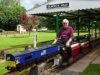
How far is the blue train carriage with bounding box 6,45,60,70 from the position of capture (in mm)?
7434

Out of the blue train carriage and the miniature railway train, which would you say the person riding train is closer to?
the miniature railway train

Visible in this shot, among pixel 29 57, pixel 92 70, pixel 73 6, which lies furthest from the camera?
pixel 73 6

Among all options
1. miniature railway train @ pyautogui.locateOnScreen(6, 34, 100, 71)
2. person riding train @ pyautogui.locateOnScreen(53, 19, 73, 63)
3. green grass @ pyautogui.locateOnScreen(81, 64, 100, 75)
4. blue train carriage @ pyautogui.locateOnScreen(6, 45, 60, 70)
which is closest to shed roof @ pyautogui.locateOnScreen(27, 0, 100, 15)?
green grass @ pyautogui.locateOnScreen(81, 64, 100, 75)

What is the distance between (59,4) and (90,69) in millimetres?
6668

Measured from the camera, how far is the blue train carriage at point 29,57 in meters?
7.43

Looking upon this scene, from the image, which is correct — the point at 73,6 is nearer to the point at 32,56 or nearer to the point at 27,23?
the point at 32,56

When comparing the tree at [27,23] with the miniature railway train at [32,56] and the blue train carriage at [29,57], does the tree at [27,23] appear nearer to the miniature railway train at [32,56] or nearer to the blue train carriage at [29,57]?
the miniature railway train at [32,56]

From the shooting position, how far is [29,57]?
8.28 m

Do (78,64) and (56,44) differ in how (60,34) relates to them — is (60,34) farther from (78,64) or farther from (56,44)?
(78,64)

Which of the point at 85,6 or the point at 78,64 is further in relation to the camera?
→ the point at 85,6

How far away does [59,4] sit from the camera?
16719 mm

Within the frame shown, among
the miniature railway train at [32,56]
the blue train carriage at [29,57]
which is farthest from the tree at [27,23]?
the blue train carriage at [29,57]

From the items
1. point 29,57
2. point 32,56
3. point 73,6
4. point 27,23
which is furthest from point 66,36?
point 27,23

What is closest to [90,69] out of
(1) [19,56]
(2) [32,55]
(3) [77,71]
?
(3) [77,71]
